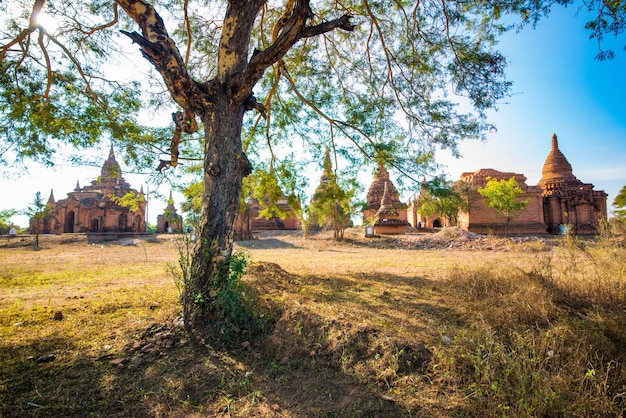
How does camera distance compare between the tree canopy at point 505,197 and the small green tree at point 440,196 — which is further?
the tree canopy at point 505,197

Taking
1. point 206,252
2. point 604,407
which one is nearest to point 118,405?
point 206,252

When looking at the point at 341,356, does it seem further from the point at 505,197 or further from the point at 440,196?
the point at 505,197

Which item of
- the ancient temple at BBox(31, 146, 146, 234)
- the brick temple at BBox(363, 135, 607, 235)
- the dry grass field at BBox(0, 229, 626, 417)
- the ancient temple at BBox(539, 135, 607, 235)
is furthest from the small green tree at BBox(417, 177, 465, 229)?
the ancient temple at BBox(31, 146, 146, 234)

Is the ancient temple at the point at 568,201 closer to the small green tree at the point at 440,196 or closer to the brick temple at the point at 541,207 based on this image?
the brick temple at the point at 541,207

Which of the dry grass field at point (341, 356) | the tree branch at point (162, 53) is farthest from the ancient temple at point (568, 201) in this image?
the tree branch at point (162, 53)

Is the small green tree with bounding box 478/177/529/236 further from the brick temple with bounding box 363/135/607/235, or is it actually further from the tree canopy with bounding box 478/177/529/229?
the brick temple with bounding box 363/135/607/235

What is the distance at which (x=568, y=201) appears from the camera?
27.5 metres

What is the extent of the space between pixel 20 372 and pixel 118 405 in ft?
3.54

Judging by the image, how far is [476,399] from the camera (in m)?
2.26

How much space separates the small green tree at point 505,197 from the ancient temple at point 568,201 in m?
3.92

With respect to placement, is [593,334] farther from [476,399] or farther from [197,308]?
[197,308]

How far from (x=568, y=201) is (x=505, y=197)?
25.4 feet

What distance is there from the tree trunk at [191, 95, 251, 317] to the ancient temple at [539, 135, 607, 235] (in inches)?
1216

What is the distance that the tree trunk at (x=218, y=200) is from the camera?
141 inches
